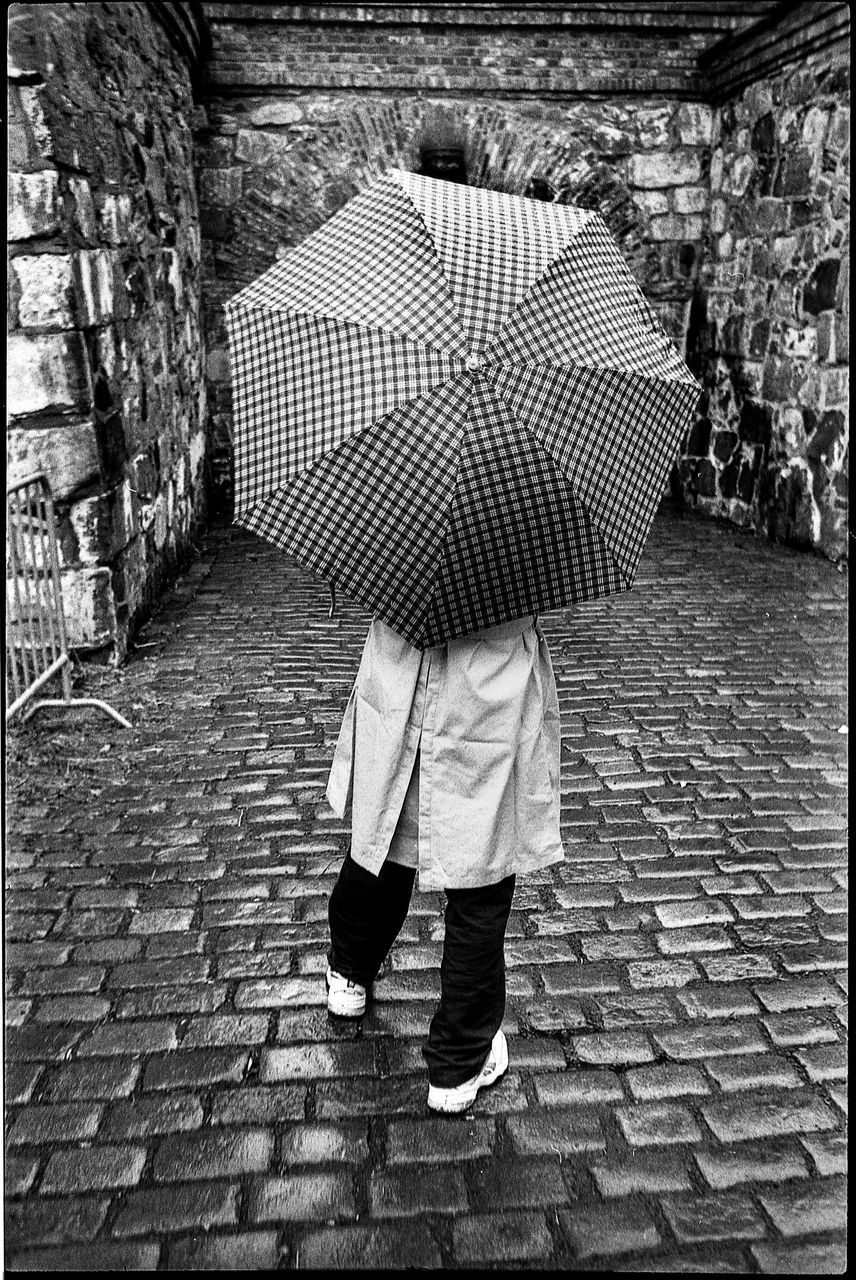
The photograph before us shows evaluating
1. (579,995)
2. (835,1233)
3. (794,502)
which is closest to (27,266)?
(579,995)

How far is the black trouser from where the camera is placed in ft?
8.23

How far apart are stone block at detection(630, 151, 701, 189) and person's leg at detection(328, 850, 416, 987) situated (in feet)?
30.7

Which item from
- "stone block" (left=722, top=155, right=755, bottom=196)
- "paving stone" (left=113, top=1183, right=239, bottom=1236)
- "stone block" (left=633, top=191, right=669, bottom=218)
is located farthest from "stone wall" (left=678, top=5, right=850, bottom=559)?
"paving stone" (left=113, top=1183, right=239, bottom=1236)

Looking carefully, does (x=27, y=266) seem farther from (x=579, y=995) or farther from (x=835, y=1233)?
(x=835, y=1233)

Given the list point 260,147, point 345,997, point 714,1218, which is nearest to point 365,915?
point 345,997

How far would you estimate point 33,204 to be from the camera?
5.02 m

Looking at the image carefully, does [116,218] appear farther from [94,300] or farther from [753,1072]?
[753,1072]

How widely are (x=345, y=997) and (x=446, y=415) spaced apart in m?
1.65

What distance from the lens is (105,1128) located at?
8.43ft

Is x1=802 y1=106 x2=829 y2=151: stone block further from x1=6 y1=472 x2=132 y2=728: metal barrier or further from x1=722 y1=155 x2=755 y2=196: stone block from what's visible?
x1=6 y1=472 x2=132 y2=728: metal barrier

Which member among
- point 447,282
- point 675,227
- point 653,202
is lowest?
point 447,282

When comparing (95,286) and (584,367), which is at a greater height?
(95,286)

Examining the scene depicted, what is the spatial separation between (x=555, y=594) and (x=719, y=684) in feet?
12.1

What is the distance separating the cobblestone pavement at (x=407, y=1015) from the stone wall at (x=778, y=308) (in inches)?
144
